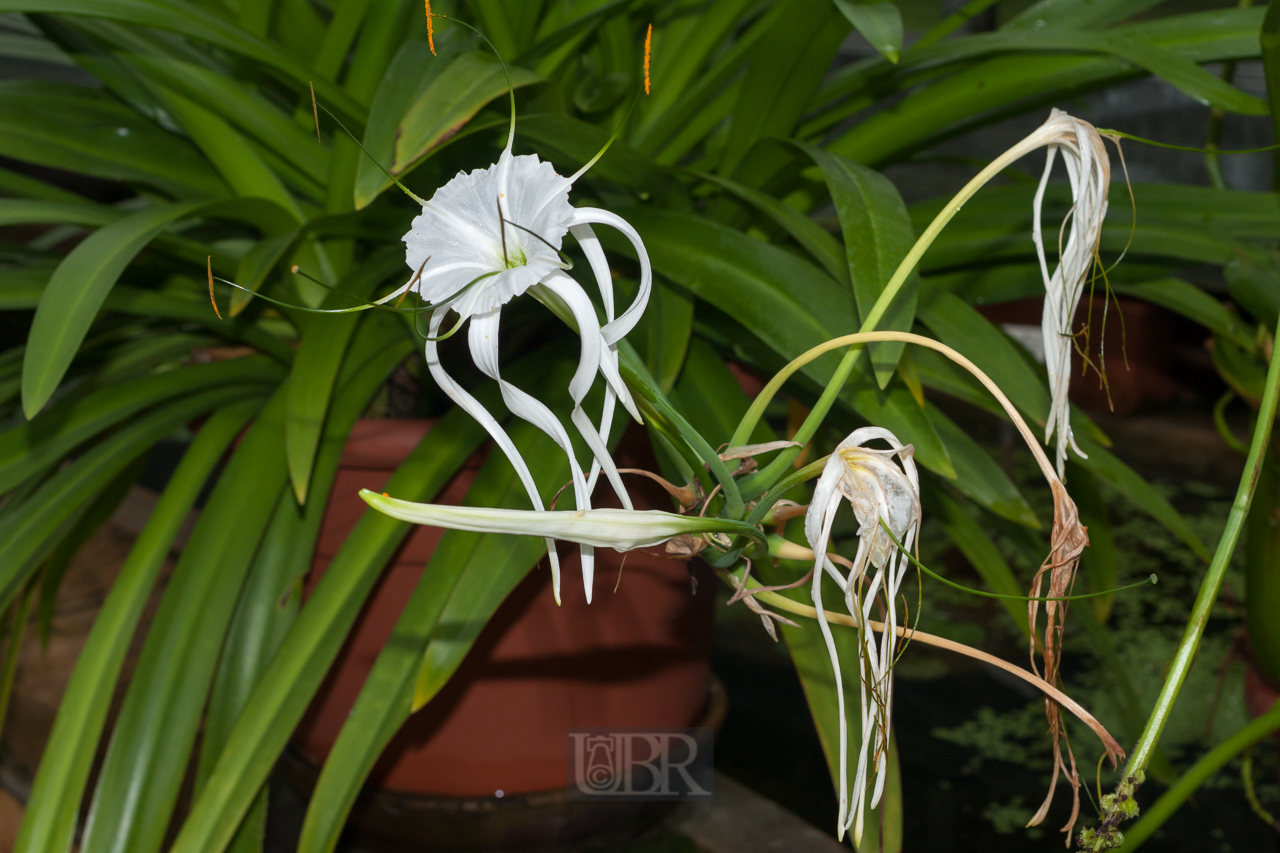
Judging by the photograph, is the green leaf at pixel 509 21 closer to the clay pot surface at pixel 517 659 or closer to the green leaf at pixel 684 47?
the green leaf at pixel 684 47

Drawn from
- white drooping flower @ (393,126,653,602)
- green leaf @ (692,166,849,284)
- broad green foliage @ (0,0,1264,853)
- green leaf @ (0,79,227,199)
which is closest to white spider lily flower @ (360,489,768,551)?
white drooping flower @ (393,126,653,602)

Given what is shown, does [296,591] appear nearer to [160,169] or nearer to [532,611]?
[532,611]

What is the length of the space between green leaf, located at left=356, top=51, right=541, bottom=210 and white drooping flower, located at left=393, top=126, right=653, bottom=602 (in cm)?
15

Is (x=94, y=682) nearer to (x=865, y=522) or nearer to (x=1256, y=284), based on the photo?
(x=865, y=522)

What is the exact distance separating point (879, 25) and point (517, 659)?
1.27 feet

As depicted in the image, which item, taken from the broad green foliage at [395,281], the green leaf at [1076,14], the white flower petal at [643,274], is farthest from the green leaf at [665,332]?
the green leaf at [1076,14]

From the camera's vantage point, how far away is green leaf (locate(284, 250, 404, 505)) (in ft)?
1.45

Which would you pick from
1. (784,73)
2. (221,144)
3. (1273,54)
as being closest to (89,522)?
(221,144)

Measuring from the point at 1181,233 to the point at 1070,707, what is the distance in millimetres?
415

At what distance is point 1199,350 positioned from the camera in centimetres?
198

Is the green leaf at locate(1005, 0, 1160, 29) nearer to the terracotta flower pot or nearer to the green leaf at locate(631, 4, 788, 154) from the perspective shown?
the green leaf at locate(631, 4, 788, 154)

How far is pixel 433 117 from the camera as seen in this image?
366 mm

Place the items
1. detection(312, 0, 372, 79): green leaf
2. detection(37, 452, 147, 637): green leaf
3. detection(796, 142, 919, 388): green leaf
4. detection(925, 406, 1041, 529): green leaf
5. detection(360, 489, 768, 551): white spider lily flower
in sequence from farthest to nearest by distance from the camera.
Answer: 1. detection(37, 452, 147, 637): green leaf
2. detection(312, 0, 372, 79): green leaf
3. detection(925, 406, 1041, 529): green leaf
4. detection(796, 142, 919, 388): green leaf
5. detection(360, 489, 768, 551): white spider lily flower

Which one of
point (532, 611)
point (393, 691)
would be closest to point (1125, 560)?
point (532, 611)
